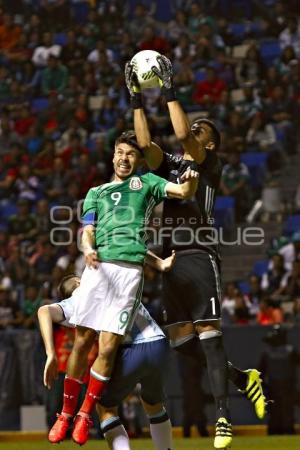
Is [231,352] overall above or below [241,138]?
below

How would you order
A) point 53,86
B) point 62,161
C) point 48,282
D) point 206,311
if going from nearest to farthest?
point 206,311 → point 48,282 → point 62,161 → point 53,86

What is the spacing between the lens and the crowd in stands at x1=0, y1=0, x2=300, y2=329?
16.8 meters

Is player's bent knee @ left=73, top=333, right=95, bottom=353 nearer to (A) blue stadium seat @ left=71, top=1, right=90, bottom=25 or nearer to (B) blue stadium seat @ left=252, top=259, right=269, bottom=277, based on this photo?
(B) blue stadium seat @ left=252, top=259, right=269, bottom=277

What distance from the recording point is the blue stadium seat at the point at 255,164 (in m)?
18.2

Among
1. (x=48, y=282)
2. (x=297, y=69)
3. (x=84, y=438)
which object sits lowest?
(x=84, y=438)

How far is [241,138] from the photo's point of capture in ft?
61.1

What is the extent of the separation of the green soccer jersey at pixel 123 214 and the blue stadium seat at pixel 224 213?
9429mm

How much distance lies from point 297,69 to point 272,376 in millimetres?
7282

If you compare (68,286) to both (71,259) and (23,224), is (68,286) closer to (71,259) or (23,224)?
(71,259)

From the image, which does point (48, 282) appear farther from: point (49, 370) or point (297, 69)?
point (49, 370)

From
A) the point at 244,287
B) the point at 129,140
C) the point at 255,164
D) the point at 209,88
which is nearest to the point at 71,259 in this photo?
the point at 244,287

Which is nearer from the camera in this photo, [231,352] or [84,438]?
[84,438]

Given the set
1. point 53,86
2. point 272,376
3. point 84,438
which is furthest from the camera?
point 53,86

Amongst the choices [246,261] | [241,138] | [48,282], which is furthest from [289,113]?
[48,282]
